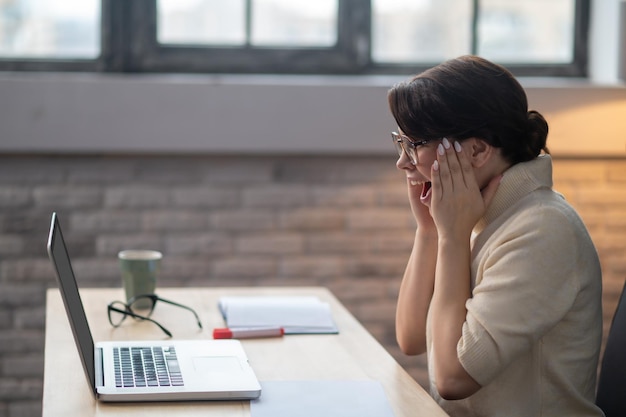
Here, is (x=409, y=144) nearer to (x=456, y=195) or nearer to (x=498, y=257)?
(x=456, y=195)

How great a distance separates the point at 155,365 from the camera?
4.98 feet

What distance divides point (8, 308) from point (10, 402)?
30 cm

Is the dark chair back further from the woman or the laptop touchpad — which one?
the laptop touchpad

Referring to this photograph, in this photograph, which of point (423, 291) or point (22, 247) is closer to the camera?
point (423, 291)

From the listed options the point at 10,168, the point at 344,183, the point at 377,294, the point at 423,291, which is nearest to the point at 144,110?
the point at 10,168

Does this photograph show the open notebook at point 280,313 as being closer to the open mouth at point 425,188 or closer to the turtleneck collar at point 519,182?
the open mouth at point 425,188

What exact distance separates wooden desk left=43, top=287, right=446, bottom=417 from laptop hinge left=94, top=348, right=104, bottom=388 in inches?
1.0

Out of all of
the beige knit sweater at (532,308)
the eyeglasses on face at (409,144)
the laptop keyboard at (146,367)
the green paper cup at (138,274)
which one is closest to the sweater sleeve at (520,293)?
the beige knit sweater at (532,308)

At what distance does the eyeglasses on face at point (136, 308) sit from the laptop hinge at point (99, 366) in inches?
10.9

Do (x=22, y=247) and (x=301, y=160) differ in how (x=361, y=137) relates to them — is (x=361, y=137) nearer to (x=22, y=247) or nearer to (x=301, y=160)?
(x=301, y=160)

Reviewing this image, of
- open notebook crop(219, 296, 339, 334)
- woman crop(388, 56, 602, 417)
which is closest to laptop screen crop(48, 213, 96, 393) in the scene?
open notebook crop(219, 296, 339, 334)

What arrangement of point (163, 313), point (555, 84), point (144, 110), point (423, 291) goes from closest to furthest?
point (423, 291), point (163, 313), point (144, 110), point (555, 84)

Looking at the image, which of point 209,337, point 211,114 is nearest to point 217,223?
point 211,114

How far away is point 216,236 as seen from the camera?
297 cm
